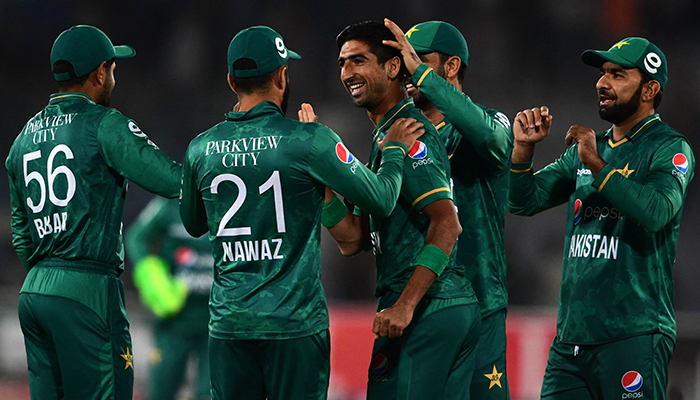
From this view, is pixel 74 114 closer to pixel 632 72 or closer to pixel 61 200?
pixel 61 200

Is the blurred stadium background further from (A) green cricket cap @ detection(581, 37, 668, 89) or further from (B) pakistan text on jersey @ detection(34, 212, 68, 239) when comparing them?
(B) pakistan text on jersey @ detection(34, 212, 68, 239)

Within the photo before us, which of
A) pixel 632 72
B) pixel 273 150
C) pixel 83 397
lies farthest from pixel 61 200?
pixel 632 72

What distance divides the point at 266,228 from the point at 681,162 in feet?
6.67

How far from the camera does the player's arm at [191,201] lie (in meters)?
2.89

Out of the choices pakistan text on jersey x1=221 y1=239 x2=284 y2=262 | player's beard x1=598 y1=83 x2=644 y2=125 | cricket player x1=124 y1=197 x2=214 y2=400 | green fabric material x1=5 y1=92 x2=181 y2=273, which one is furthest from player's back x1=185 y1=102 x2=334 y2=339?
cricket player x1=124 y1=197 x2=214 y2=400

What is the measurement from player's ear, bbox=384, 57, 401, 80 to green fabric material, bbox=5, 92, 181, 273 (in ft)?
3.28

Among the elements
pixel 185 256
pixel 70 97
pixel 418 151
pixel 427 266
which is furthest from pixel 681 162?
pixel 185 256

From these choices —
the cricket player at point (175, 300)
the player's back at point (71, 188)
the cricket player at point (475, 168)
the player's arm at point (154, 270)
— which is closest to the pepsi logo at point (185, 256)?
the cricket player at point (175, 300)

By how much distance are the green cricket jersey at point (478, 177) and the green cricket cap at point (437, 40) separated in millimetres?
363

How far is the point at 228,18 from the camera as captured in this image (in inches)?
411

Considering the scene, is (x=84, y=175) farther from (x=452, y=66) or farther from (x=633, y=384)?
(x=633, y=384)

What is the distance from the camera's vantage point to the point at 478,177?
3.50 meters

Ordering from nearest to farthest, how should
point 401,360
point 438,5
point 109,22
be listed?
1. point 401,360
2. point 438,5
3. point 109,22

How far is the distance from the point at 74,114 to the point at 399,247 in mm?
1532
